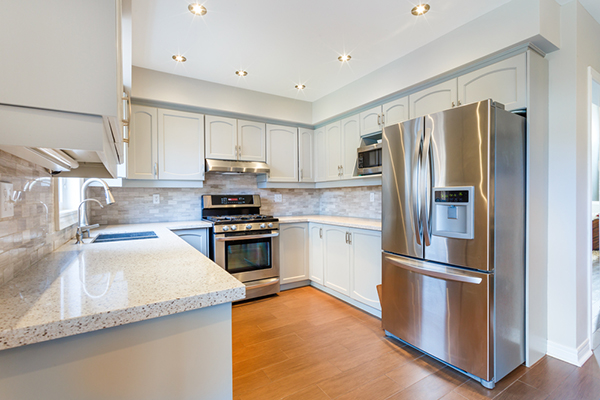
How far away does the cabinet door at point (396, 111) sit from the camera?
2717 mm

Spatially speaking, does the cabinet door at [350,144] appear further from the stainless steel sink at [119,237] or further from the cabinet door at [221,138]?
the stainless steel sink at [119,237]

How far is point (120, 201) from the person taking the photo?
3088 millimetres

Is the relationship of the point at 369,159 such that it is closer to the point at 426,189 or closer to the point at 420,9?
the point at 426,189

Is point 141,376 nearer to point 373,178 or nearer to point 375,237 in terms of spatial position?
point 375,237

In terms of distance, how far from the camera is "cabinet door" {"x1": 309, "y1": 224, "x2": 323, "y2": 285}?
345 cm

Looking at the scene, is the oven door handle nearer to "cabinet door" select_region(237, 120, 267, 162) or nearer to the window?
"cabinet door" select_region(237, 120, 267, 162)

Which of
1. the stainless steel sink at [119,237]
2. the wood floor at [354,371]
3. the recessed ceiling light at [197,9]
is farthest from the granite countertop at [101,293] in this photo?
the recessed ceiling light at [197,9]

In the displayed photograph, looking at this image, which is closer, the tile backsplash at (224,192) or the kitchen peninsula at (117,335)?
the kitchen peninsula at (117,335)

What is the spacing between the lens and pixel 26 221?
1.13m

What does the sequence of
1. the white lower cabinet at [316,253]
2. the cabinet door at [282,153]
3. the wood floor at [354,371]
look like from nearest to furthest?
the wood floor at [354,371], the white lower cabinet at [316,253], the cabinet door at [282,153]

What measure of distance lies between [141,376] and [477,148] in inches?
76.6

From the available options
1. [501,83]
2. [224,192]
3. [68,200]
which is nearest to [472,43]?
[501,83]

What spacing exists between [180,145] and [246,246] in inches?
52.9

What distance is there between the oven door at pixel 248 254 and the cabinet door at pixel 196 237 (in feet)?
0.42
